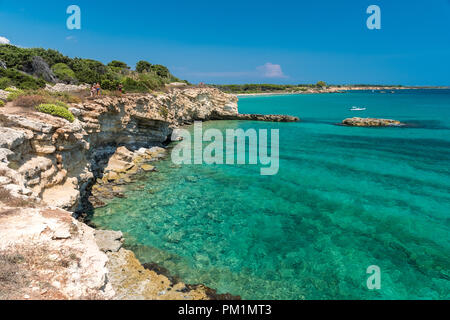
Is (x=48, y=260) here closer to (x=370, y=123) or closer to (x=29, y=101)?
(x=29, y=101)

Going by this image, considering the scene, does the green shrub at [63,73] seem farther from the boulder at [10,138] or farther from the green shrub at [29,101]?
the boulder at [10,138]

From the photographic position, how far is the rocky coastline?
16.9 feet

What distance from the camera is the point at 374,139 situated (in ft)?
119

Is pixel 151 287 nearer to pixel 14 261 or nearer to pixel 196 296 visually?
pixel 196 296

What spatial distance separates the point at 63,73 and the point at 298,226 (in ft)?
126

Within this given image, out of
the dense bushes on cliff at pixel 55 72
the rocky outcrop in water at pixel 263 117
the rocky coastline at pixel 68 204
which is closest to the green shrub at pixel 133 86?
the dense bushes on cliff at pixel 55 72

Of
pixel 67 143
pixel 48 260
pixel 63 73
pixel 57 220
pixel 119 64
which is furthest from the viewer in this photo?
pixel 119 64

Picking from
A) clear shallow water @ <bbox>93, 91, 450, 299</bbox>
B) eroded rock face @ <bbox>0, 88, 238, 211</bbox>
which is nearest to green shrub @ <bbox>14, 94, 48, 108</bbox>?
eroded rock face @ <bbox>0, 88, 238, 211</bbox>

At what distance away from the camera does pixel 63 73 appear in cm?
3559

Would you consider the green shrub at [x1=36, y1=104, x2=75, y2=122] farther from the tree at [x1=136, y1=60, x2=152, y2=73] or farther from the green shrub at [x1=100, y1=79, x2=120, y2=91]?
the tree at [x1=136, y1=60, x2=152, y2=73]

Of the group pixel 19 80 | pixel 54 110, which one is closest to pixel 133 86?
pixel 19 80
